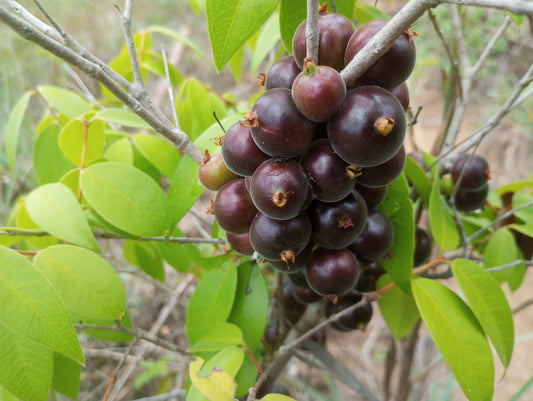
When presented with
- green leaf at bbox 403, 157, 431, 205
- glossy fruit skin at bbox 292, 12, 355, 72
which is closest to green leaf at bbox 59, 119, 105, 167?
glossy fruit skin at bbox 292, 12, 355, 72

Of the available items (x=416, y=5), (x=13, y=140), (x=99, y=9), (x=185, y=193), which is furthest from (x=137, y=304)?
(x=99, y=9)

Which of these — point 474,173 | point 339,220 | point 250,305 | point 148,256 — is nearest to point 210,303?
point 250,305

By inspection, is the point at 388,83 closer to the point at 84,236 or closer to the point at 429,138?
the point at 84,236

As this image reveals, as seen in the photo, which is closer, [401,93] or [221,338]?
[401,93]

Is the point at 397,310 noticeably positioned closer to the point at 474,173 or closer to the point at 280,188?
the point at 474,173

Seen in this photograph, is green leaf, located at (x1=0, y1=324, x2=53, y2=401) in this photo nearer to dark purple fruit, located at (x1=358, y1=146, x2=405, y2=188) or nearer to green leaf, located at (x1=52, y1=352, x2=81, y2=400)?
green leaf, located at (x1=52, y1=352, x2=81, y2=400)
